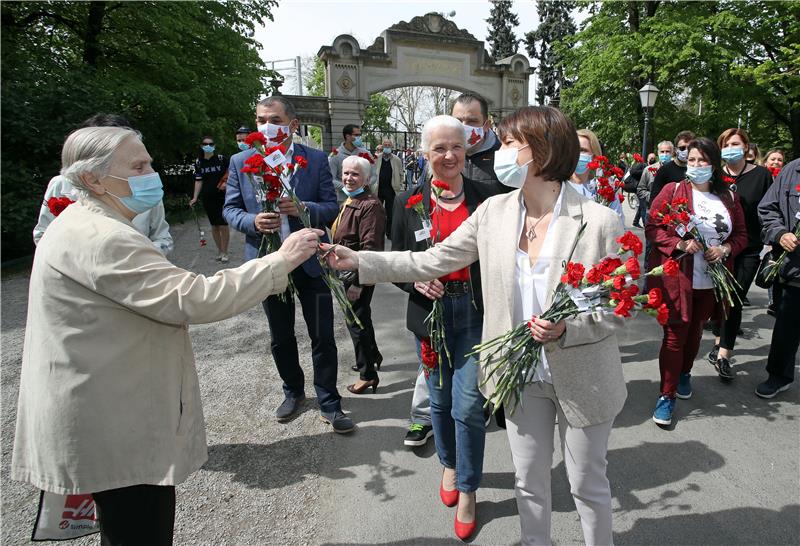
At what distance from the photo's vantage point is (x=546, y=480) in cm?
229

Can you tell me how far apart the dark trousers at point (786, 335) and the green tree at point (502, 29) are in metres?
55.3

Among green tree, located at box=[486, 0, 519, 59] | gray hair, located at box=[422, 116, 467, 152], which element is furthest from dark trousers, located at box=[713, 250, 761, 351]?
green tree, located at box=[486, 0, 519, 59]

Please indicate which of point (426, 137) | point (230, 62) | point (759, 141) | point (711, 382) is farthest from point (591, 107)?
point (426, 137)

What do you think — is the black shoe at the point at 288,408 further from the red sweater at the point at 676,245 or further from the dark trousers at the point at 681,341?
the red sweater at the point at 676,245

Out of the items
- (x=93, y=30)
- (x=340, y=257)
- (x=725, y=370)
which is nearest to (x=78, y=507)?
(x=340, y=257)

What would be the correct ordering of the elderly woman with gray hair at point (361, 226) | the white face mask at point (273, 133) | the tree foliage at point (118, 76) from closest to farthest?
the white face mask at point (273, 133) < the elderly woman with gray hair at point (361, 226) < the tree foliage at point (118, 76)

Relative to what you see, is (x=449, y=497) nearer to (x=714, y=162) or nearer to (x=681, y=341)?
(x=681, y=341)

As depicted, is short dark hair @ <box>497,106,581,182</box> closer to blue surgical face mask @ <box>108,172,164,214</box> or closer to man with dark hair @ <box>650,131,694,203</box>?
blue surgical face mask @ <box>108,172,164,214</box>

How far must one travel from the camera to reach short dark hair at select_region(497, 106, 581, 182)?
2115mm

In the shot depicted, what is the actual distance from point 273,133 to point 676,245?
3167 millimetres

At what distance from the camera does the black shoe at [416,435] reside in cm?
353

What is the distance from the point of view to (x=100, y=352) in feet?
5.79

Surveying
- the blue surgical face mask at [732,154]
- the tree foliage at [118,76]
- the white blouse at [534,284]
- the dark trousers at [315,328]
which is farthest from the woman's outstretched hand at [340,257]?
the tree foliage at [118,76]

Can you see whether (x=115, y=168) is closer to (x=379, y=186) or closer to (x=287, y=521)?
(x=287, y=521)
